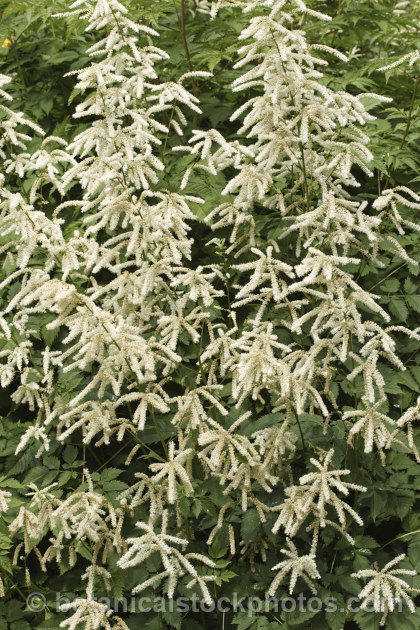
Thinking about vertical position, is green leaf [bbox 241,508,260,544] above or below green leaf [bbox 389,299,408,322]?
below

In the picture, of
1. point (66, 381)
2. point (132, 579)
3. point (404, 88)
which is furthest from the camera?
point (404, 88)

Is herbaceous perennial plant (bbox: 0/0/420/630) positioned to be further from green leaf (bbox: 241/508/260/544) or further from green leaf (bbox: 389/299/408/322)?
green leaf (bbox: 389/299/408/322)

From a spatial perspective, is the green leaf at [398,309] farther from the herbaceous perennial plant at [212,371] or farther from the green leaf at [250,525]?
the green leaf at [250,525]

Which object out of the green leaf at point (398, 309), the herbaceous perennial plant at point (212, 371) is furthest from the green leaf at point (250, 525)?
the green leaf at point (398, 309)

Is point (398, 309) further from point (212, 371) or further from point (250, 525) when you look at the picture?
point (250, 525)

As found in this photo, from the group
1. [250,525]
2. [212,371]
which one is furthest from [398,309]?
[250,525]

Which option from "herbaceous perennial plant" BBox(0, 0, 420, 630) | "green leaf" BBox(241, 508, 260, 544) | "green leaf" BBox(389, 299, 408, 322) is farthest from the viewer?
"green leaf" BBox(389, 299, 408, 322)

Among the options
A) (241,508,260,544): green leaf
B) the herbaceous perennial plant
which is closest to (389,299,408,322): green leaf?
the herbaceous perennial plant

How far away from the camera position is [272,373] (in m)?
2.97

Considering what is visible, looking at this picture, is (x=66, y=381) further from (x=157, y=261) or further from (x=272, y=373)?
(x=272, y=373)

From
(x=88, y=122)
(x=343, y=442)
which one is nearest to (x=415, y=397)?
(x=343, y=442)

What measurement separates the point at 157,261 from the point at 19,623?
84.4 inches

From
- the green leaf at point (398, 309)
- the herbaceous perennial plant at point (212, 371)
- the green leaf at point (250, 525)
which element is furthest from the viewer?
the green leaf at point (398, 309)

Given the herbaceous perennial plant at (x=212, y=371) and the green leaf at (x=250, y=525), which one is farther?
the green leaf at (x=250, y=525)
